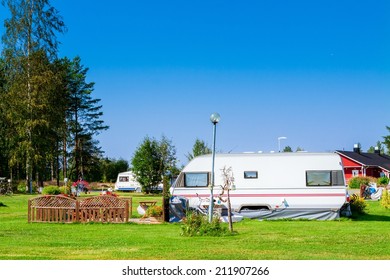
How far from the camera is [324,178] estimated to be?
1873 cm

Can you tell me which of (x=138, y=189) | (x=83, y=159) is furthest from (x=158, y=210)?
(x=83, y=159)

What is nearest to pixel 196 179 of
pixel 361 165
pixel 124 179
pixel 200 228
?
pixel 200 228

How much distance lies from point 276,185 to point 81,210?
241 inches

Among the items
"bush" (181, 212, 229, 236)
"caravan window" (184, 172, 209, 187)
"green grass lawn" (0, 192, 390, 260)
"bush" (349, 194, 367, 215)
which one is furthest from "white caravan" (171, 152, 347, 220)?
"bush" (181, 212, 229, 236)

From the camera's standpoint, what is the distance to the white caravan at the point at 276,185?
1848cm

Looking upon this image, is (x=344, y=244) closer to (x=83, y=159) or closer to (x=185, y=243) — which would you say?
(x=185, y=243)

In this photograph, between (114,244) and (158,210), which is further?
(158,210)

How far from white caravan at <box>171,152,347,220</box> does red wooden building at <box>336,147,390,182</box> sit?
1521 inches

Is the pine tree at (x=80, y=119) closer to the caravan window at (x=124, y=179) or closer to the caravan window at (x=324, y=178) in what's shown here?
the caravan window at (x=124, y=179)

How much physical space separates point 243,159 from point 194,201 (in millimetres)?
2113

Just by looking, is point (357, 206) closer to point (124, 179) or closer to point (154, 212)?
point (154, 212)

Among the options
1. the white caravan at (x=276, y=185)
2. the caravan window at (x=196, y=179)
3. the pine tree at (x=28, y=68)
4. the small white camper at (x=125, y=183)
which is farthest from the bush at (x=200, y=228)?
the small white camper at (x=125, y=183)
